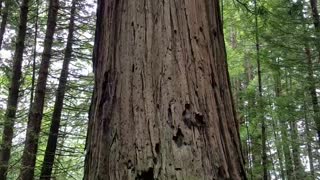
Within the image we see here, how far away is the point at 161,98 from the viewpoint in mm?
1577

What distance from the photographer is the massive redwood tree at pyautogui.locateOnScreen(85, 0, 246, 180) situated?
149cm

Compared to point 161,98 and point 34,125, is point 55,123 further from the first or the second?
point 161,98

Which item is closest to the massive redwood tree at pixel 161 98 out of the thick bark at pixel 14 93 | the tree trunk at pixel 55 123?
the thick bark at pixel 14 93

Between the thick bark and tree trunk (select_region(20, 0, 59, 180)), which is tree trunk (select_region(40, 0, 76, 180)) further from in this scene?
tree trunk (select_region(20, 0, 59, 180))

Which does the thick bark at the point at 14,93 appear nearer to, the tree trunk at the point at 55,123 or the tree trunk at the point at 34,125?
the tree trunk at the point at 34,125

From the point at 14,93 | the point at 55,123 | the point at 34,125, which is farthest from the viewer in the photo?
the point at 55,123

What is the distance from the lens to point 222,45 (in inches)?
77.0

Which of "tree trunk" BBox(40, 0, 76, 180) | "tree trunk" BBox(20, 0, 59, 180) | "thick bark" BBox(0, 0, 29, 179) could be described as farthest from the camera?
"tree trunk" BBox(40, 0, 76, 180)

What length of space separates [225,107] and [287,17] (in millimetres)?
9911

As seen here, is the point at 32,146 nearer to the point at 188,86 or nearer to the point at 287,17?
the point at 188,86

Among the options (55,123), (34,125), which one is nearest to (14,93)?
(34,125)

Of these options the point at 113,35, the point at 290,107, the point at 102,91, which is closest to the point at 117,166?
the point at 102,91

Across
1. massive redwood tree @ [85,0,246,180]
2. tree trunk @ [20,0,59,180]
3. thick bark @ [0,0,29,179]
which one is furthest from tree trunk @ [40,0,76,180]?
massive redwood tree @ [85,0,246,180]

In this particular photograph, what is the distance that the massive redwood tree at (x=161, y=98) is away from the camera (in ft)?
4.90
